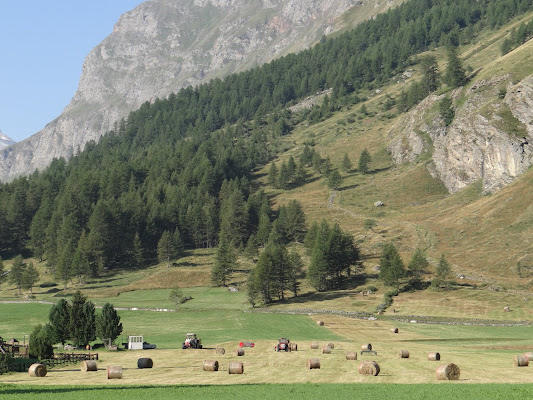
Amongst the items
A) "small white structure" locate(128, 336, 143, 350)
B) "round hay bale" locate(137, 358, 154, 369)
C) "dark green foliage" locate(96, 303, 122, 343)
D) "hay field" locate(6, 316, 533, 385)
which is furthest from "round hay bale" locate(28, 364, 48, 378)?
"dark green foliage" locate(96, 303, 122, 343)

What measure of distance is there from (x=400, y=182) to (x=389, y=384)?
166057mm

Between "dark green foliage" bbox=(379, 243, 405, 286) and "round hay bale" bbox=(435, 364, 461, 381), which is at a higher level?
"dark green foliage" bbox=(379, 243, 405, 286)

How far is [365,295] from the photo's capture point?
124438 mm

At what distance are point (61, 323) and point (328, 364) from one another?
4162 centimetres

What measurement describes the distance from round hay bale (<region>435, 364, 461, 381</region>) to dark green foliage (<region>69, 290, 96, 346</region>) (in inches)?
2011

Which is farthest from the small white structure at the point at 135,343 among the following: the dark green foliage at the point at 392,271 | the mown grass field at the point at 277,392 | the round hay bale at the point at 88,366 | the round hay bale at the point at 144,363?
the dark green foliage at the point at 392,271

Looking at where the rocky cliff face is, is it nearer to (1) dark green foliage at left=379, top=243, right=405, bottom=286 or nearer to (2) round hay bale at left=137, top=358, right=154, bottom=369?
(1) dark green foliage at left=379, top=243, right=405, bottom=286

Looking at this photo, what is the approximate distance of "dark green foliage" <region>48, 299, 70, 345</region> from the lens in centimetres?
7275

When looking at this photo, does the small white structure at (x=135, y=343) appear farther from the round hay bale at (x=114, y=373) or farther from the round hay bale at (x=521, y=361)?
the round hay bale at (x=521, y=361)

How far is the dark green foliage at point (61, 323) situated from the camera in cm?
7275

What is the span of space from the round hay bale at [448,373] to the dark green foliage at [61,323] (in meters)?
52.7

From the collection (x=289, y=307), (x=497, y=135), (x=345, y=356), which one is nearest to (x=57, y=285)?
(x=289, y=307)

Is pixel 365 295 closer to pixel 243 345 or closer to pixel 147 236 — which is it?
pixel 243 345

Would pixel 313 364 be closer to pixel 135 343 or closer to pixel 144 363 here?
pixel 144 363
